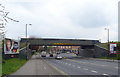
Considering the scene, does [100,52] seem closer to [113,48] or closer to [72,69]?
[113,48]

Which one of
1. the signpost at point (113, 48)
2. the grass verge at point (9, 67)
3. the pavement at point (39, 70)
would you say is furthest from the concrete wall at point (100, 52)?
the pavement at point (39, 70)

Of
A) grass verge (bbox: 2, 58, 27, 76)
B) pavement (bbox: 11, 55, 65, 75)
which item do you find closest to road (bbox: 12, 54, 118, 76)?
pavement (bbox: 11, 55, 65, 75)

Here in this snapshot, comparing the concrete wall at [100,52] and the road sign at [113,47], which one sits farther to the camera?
the concrete wall at [100,52]

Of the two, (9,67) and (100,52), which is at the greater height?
(9,67)

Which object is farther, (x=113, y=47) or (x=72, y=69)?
(x=113, y=47)

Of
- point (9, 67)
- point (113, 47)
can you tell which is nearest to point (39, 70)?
point (9, 67)

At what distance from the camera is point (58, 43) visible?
82500 millimetres

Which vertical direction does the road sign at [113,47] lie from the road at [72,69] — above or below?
above

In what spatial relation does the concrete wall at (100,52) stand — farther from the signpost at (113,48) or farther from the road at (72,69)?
the road at (72,69)

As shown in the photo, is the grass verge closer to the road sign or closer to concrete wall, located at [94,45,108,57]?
the road sign

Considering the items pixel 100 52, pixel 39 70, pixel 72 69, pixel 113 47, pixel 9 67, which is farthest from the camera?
pixel 100 52

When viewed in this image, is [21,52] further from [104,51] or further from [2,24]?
[2,24]

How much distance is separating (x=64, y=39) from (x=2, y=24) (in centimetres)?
7551

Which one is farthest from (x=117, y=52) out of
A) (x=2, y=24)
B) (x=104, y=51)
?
(x=2, y=24)
